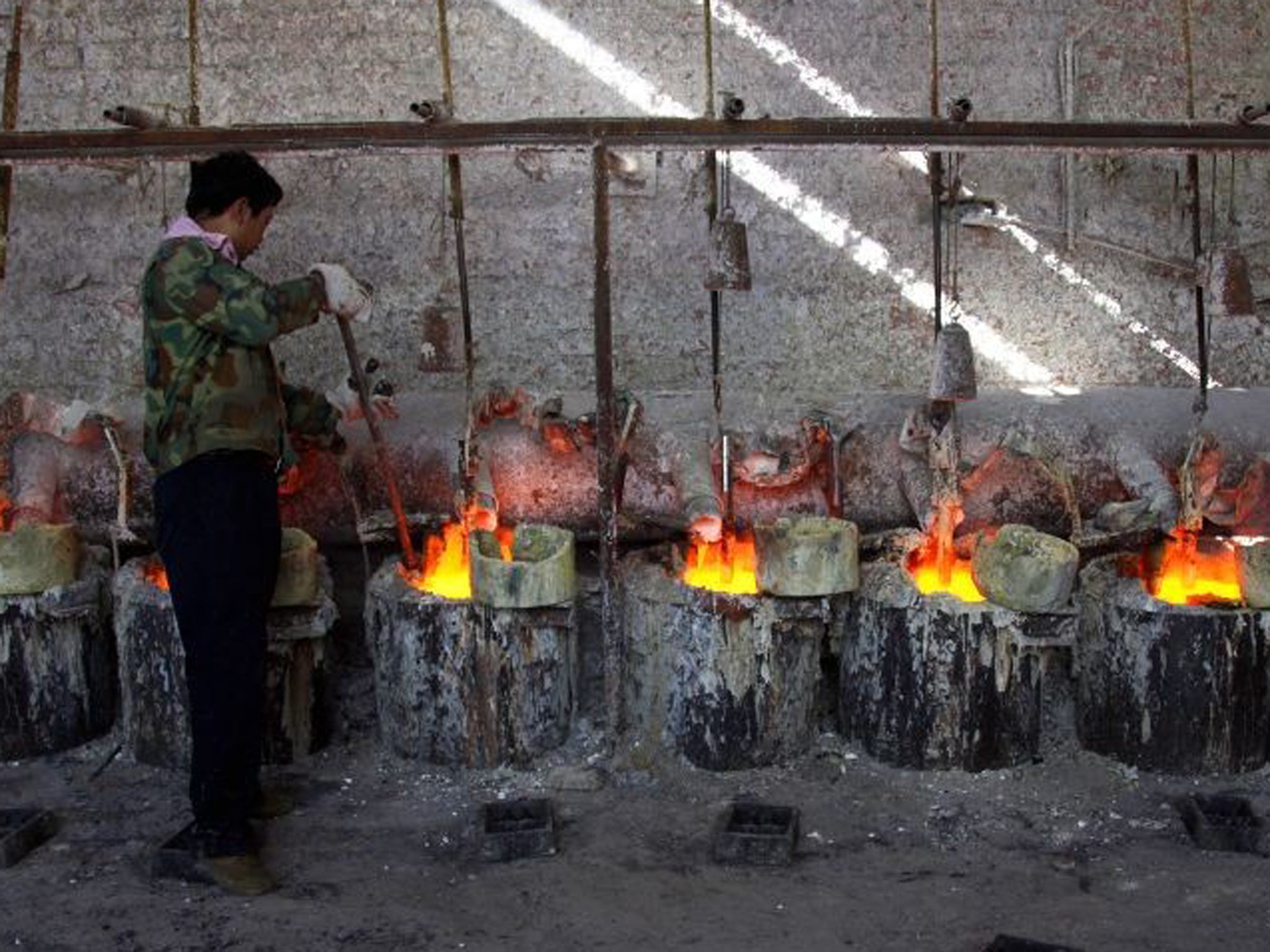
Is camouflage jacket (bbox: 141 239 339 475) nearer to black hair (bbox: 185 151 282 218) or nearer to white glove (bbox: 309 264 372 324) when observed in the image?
white glove (bbox: 309 264 372 324)

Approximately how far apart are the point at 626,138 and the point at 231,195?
1.41 meters

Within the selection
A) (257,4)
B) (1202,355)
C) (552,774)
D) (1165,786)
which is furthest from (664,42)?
(1165,786)

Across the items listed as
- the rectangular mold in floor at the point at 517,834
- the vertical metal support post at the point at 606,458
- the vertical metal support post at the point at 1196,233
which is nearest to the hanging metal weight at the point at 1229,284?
the vertical metal support post at the point at 1196,233

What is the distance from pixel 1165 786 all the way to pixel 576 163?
3.82 metres

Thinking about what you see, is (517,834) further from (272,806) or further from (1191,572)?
(1191,572)

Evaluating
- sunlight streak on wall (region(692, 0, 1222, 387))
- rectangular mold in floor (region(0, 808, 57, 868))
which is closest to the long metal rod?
rectangular mold in floor (region(0, 808, 57, 868))

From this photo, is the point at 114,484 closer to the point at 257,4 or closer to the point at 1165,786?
the point at 257,4

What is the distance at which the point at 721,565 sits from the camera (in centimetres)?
570

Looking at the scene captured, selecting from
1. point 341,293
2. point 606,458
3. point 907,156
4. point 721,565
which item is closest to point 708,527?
point 721,565

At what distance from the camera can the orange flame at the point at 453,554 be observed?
18.6 feet

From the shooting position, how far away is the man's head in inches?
187

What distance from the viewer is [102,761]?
5703 millimetres

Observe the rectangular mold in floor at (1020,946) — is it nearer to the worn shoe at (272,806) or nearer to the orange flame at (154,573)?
the worn shoe at (272,806)

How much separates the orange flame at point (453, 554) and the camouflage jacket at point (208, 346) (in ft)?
3.29
